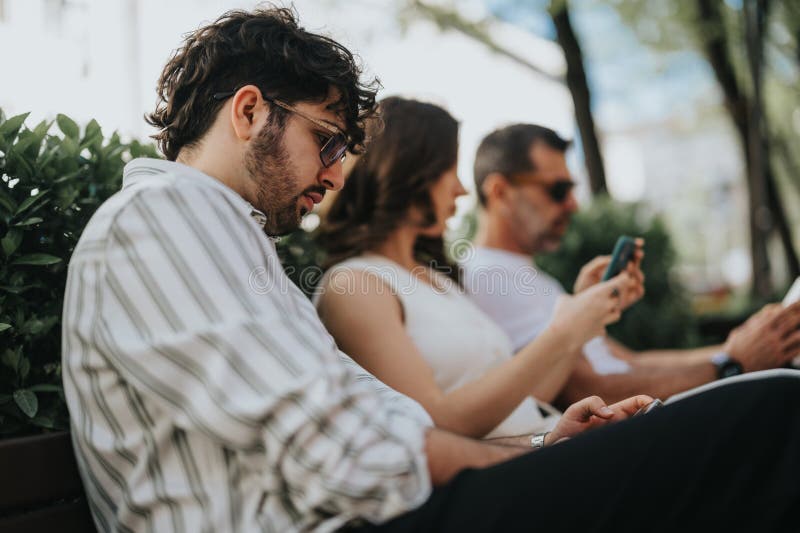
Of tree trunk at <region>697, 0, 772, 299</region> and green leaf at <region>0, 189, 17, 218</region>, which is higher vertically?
green leaf at <region>0, 189, 17, 218</region>

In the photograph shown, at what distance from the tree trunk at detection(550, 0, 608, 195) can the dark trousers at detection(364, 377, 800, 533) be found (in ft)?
26.0

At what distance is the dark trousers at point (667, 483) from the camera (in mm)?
1390

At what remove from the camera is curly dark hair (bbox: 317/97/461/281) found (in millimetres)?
3176

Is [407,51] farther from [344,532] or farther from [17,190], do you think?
[344,532]

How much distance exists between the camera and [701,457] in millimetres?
1407

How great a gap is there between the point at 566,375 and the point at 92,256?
216 centimetres

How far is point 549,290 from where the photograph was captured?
4.20m

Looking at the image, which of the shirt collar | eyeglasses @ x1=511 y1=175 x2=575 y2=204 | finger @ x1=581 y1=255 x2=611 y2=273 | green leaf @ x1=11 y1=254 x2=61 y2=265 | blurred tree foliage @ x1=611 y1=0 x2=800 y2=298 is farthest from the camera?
blurred tree foliage @ x1=611 y1=0 x2=800 y2=298

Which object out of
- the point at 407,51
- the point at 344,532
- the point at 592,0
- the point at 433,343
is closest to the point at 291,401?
the point at 344,532

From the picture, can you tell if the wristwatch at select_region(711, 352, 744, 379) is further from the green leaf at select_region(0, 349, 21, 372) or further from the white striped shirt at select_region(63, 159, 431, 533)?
the green leaf at select_region(0, 349, 21, 372)

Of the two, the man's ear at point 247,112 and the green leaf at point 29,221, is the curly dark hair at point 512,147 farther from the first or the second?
the green leaf at point 29,221

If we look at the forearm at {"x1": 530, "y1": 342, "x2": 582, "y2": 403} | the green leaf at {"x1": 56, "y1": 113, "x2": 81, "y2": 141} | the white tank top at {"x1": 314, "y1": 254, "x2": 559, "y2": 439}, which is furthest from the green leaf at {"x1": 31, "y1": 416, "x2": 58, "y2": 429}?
the forearm at {"x1": 530, "y1": 342, "x2": 582, "y2": 403}

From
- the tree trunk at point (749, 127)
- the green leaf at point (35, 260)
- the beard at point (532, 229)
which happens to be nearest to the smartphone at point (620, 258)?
the beard at point (532, 229)

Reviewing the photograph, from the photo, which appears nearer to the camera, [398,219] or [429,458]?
[429,458]
